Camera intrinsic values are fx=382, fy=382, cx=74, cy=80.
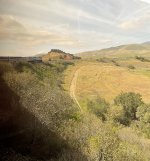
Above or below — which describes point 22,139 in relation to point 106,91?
above

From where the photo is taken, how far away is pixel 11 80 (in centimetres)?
3384

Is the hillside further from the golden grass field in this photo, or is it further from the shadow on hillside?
the shadow on hillside

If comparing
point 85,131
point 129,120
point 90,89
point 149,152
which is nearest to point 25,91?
point 85,131

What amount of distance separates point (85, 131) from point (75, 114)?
41.9ft

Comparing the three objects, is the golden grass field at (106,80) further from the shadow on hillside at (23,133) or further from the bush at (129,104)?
the shadow on hillside at (23,133)

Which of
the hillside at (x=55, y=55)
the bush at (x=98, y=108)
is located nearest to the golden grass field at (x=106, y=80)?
the hillside at (x=55, y=55)

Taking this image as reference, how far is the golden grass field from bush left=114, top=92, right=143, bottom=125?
54.8ft

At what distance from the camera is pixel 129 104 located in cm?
7381

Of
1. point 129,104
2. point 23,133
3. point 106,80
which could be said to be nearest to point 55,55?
point 106,80

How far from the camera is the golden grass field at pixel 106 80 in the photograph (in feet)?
Result: 342

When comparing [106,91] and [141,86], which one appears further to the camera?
[141,86]

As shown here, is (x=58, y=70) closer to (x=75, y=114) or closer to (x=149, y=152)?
(x=75, y=114)

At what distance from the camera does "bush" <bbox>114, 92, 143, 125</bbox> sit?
232ft

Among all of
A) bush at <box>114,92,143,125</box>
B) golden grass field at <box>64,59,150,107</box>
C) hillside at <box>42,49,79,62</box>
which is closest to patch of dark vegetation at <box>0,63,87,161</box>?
bush at <box>114,92,143,125</box>
